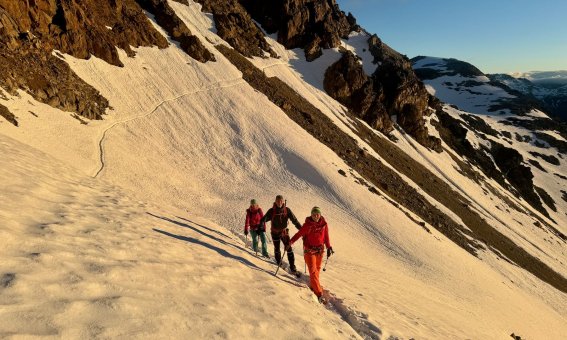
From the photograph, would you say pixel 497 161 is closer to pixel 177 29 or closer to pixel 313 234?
pixel 177 29

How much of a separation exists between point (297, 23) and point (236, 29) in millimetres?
22889

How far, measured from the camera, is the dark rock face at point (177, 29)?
51034 mm

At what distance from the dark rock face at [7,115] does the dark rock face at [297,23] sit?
6531 cm

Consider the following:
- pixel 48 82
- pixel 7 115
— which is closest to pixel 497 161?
pixel 48 82

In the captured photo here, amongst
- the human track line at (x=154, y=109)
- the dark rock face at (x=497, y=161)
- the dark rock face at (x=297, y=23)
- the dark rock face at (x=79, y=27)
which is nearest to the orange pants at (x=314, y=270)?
the human track line at (x=154, y=109)

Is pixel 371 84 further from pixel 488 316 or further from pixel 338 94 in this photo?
pixel 488 316

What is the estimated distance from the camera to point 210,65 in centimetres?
5109

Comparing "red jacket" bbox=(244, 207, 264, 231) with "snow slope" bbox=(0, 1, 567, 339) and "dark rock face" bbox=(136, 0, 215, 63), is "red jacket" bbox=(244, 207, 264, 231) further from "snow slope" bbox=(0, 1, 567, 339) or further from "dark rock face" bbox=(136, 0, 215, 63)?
"dark rock face" bbox=(136, 0, 215, 63)

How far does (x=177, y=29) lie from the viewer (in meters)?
53.5

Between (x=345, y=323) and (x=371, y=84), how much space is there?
2798 inches

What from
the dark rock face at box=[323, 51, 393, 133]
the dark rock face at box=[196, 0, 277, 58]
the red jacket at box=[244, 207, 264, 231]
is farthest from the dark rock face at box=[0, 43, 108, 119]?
the dark rock face at box=[323, 51, 393, 133]

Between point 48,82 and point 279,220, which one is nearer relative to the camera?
point 279,220

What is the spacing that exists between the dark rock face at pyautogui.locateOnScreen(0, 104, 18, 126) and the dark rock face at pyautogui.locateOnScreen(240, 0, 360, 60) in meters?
65.3

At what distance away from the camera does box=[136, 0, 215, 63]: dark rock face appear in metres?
51.0
